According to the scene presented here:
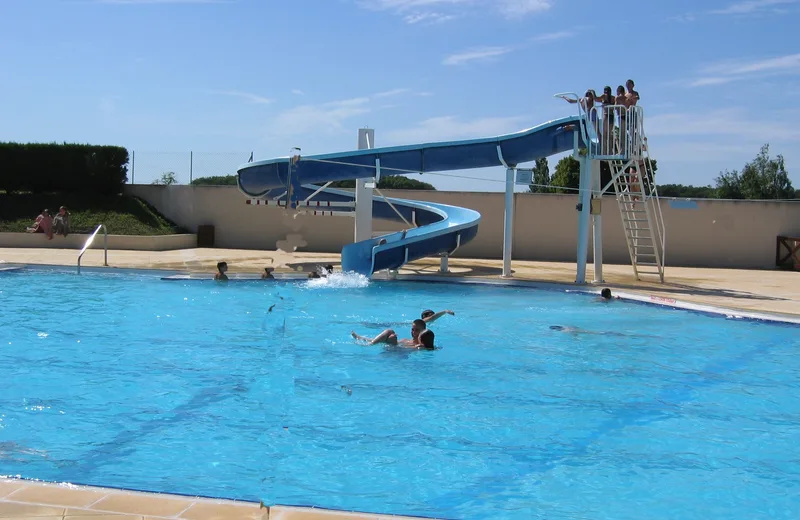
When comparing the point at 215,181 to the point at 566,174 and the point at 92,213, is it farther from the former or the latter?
the point at 566,174

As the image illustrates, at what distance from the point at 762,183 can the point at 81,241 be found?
125 ft

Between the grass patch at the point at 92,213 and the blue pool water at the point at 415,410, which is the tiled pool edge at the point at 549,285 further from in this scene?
the grass patch at the point at 92,213

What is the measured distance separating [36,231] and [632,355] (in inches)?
754

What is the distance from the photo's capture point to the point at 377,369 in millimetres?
9383

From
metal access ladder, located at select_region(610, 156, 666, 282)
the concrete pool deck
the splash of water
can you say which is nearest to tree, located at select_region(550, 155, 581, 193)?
the concrete pool deck

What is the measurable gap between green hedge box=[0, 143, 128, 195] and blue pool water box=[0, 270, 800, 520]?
14.6 metres

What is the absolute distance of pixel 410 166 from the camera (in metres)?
17.6

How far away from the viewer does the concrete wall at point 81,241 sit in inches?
909

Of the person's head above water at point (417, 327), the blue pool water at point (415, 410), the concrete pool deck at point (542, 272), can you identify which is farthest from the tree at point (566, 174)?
the person's head above water at point (417, 327)

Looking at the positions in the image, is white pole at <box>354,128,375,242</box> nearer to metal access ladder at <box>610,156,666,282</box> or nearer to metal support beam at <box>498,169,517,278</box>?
metal support beam at <box>498,169,517,278</box>

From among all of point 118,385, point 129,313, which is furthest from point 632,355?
point 129,313

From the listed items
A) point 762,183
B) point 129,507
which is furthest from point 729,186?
point 129,507

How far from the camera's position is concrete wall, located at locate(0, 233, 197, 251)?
75.7 feet

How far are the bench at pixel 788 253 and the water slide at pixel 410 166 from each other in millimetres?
10138
